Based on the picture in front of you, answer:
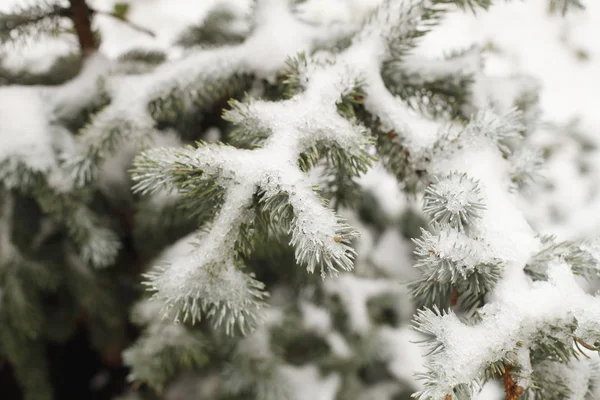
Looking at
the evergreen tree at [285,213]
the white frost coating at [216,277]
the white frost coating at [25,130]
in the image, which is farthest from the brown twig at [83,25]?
the white frost coating at [216,277]

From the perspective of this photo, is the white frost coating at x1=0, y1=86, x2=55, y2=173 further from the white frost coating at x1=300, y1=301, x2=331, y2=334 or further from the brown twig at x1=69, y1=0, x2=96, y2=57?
the white frost coating at x1=300, y1=301, x2=331, y2=334

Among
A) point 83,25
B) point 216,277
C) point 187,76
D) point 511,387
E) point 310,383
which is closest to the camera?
point 511,387

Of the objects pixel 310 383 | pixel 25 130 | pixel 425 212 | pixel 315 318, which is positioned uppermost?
pixel 425 212

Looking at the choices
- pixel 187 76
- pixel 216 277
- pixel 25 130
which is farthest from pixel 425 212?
pixel 25 130

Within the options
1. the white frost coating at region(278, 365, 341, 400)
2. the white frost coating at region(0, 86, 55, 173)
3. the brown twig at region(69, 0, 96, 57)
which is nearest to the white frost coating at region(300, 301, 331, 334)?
the white frost coating at region(278, 365, 341, 400)

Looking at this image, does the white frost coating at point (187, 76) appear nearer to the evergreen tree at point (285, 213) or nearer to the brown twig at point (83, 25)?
the evergreen tree at point (285, 213)

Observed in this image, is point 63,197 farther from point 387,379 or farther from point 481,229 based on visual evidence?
point 387,379

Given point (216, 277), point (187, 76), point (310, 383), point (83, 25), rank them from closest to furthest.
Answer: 1. point (216, 277)
2. point (187, 76)
3. point (83, 25)
4. point (310, 383)

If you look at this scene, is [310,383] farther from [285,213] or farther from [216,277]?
[285,213]
